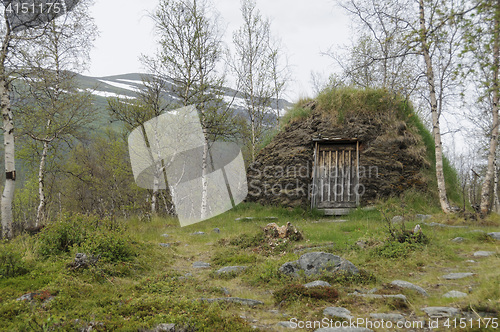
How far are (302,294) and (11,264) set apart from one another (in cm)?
473

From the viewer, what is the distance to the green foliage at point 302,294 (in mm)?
4621

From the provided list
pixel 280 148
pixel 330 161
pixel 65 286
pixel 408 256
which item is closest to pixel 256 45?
pixel 280 148

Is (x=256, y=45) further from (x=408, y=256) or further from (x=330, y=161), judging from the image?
(x=408, y=256)

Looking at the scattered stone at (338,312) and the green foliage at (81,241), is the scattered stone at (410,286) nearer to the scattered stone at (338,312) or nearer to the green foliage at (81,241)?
the scattered stone at (338,312)

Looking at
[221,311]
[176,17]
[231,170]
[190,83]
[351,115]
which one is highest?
[176,17]

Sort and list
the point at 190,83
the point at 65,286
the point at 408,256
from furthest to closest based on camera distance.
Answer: the point at 190,83 < the point at 408,256 < the point at 65,286

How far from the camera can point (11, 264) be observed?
17.0 ft

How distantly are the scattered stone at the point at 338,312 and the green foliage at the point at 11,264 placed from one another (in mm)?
4894

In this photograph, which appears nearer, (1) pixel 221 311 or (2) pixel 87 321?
(2) pixel 87 321

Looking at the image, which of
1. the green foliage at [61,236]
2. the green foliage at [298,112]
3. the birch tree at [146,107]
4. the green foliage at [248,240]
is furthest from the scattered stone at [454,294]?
the birch tree at [146,107]

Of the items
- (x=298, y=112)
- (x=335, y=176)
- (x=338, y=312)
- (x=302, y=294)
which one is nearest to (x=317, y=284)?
(x=302, y=294)

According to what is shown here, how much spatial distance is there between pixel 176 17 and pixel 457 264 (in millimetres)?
16786

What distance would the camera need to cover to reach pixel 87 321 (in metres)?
3.66

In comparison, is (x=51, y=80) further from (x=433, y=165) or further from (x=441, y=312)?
(x=433, y=165)
